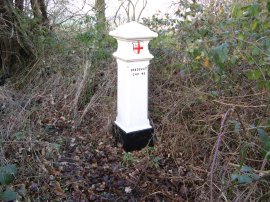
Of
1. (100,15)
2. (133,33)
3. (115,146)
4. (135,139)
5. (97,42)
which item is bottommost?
(115,146)

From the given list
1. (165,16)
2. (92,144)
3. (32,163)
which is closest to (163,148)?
(92,144)

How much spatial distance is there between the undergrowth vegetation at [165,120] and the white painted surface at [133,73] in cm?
28

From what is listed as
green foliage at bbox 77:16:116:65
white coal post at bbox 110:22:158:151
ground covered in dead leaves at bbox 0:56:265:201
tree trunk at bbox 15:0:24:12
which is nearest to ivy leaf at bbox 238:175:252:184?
ground covered in dead leaves at bbox 0:56:265:201

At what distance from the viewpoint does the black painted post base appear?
3.12 meters

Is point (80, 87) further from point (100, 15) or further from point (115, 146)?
point (100, 15)

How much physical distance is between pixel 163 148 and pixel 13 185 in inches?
55.8

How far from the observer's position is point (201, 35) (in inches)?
138

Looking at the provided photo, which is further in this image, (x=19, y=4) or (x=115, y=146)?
(x=19, y=4)

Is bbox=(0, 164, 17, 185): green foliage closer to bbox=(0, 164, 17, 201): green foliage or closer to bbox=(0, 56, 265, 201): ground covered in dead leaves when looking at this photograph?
bbox=(0, 164, 17, 201): green foliage

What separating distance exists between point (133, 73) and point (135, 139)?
654 mm

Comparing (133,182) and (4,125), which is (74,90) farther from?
(133,182)

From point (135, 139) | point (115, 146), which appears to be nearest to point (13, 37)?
point (115, 146)

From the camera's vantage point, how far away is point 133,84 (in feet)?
9.86

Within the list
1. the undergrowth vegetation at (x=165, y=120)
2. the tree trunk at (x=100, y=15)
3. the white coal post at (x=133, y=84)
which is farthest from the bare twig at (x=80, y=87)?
the tree trunk at (x=100, y=15)
